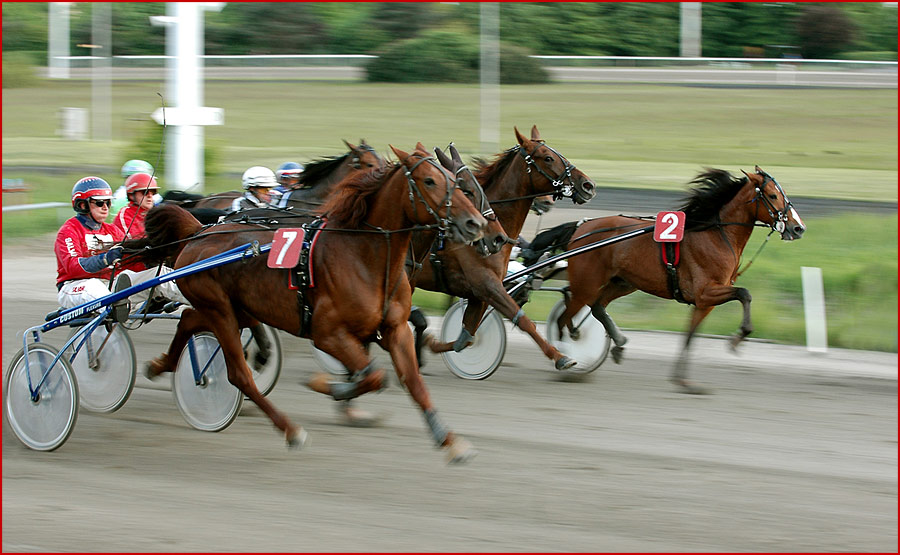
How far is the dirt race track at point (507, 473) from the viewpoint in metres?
4.47

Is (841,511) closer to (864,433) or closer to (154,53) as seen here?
(864,433)

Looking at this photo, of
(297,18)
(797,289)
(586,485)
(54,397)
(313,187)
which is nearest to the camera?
(586,485)

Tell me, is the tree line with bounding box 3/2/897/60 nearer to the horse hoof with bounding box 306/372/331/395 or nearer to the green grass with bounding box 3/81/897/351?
the green grass with bounding box 3/81/897/351

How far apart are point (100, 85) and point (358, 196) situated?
2802 cm

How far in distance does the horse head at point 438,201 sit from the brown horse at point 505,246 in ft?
6.80

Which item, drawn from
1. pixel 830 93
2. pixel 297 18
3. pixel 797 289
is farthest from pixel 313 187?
pixel 297 18

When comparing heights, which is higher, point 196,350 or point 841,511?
point 196,350

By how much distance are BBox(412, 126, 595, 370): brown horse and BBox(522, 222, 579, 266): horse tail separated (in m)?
0.60

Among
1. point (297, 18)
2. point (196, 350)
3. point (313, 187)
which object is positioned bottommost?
point (196, 350)

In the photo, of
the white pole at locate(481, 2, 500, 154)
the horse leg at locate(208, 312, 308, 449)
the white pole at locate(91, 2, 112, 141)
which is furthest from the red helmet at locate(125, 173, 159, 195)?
the white pole at locate(91, 2, 112, 141)

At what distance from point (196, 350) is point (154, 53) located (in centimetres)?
2974

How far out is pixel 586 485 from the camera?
5.22 meters

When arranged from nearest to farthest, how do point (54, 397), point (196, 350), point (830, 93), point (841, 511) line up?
1. point (841, 511)
2. point (54, 397)
3. point (196, 350)
4. point (830, 93)

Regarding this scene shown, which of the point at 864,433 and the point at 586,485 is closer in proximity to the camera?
the point at 586,485
